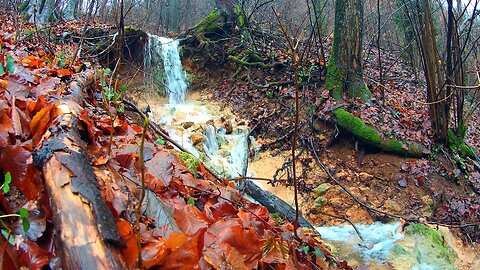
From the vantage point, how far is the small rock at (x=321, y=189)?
6047mm

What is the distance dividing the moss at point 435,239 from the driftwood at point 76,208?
509cm

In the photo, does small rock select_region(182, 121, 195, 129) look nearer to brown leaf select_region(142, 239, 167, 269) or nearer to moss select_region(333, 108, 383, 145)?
moss select_region(333, 108, 383, 145)

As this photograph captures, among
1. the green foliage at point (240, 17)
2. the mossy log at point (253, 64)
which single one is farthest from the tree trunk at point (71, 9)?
the mossy log at point (253, 64)

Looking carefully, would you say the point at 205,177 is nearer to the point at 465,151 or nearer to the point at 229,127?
the point at 229,127

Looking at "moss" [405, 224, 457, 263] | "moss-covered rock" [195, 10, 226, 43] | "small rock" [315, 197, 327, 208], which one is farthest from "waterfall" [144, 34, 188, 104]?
"moss" [405, 224, 457, 263]

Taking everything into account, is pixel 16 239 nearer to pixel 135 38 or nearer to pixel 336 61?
pixel 336 61

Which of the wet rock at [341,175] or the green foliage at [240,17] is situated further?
the green foliage at [240,17]

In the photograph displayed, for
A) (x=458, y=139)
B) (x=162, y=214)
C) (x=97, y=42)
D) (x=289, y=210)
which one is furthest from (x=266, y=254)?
(x=97, y=42)

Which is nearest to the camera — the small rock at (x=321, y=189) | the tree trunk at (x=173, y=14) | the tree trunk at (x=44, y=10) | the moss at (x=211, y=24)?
the small rock at (x=321, y=189)

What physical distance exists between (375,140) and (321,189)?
1492 millimetres

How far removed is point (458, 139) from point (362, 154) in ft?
6.84

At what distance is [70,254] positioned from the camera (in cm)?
106

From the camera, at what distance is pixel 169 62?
1137cm

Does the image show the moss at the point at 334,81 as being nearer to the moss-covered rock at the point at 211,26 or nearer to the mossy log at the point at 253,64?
the mossy log at the point at 253,64
